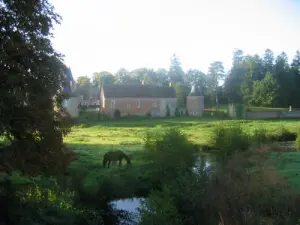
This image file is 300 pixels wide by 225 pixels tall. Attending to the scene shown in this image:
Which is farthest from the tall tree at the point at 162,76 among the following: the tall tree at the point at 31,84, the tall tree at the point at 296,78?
the tall tree at the point at 31,84

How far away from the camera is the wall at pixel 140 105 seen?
207 ft

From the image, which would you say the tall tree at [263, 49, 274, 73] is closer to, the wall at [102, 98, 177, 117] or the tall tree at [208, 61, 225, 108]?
the tall tree at [208, 61, 225, 108]

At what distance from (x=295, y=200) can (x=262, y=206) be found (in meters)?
1.11

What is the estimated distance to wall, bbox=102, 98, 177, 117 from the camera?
63.0 meters

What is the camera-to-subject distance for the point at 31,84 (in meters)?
9.09

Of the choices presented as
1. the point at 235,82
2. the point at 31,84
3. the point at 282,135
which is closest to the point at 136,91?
the point at 235,82

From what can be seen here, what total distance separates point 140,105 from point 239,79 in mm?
29508

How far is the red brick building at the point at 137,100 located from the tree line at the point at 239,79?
36.1 feet

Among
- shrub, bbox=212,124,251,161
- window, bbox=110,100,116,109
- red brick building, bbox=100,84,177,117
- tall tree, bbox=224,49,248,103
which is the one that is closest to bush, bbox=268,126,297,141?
shrub, bbox=212,124,251,161

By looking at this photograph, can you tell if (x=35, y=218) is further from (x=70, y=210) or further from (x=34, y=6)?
(x=34, y=6)

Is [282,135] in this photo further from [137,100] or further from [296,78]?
[296,78]

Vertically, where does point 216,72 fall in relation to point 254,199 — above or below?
above

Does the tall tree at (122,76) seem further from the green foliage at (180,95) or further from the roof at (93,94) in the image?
the green foliage at (180,95)

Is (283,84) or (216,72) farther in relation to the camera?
(216,72)
